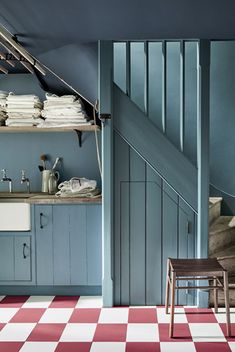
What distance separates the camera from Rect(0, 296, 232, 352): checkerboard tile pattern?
120 inches

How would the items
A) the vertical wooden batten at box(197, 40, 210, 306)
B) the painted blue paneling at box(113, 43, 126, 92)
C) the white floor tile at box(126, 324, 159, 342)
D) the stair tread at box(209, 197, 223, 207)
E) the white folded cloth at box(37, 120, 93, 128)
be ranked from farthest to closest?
the painted blue paneling at box(113, 43, 126, 92)
the stair tread at box(209, 197, 223, 207)
the white folded cloth at box(37, 120, 93, 128)
the vertical wooden batten at box(197, 40, 210, 306)
the white floor tile at box(126, 324, 159, 342)

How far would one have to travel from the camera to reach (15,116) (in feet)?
14.4

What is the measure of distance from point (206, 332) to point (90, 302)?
116 centimetres

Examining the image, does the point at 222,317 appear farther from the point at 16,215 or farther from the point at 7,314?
the point at 16,215

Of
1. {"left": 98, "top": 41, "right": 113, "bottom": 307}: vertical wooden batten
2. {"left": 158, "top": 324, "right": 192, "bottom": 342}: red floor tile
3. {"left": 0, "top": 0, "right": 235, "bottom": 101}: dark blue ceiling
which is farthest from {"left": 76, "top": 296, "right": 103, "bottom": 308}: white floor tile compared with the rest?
{"left": 0, "top": 0, "right": 235, "bottom": 101}: dark blue ceiling

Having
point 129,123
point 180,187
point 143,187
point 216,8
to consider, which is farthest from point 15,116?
point 216,8

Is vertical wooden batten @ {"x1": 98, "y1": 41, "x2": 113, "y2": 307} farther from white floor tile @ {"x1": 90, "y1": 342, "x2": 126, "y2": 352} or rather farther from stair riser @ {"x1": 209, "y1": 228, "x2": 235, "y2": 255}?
stair riser @ {"x1": 209, "y1": 228, "x2": 235, "y2": 255}

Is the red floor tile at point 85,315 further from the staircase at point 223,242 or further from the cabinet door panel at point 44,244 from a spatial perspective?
the staircase at point 223,242

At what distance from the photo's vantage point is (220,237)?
415 centimetres

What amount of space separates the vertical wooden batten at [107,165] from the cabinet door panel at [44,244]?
2.00 feet

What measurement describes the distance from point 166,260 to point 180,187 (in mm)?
667

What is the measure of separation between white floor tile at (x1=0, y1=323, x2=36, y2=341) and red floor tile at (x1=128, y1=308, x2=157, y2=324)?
81cm

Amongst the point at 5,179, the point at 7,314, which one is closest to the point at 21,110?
the point at 5,179

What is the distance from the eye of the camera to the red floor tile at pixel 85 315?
3.53 meters
